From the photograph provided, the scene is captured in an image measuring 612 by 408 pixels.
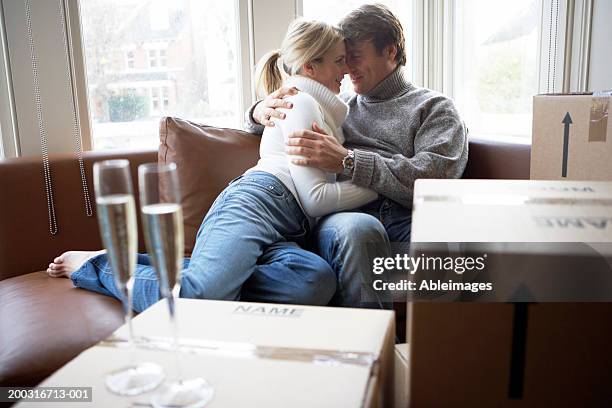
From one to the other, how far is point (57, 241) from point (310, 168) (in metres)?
0.82

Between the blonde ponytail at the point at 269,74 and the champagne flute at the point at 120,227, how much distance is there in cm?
127

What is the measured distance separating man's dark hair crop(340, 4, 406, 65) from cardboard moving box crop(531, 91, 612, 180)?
671mm

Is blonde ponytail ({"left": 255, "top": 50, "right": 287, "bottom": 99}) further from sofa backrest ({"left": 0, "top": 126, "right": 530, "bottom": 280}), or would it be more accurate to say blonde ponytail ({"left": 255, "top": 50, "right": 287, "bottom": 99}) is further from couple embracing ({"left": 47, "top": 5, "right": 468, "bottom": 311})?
sofa backrest ({"left": 0, "top": 126, "right": 530, "bottom": 280})

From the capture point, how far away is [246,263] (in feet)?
4.02

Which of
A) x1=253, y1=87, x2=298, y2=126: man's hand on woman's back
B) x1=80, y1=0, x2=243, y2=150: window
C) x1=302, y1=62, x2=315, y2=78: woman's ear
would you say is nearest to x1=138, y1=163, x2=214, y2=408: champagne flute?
x1=253, y1=87, x2=298, y2=126: man's hand on woman's back

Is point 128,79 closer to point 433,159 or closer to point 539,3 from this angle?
point 433,159

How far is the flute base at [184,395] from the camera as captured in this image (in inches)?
22.8

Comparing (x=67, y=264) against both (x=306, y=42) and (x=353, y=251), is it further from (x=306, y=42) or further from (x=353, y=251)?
(x=306, y=42)

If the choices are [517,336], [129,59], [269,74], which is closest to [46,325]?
[517,336]

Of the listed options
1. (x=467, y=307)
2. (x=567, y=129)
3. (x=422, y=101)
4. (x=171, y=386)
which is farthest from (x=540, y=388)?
(x=422, y=101)

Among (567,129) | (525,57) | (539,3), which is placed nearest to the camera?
(567,129)

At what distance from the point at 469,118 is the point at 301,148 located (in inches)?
49.0

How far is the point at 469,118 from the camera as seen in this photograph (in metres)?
2.42

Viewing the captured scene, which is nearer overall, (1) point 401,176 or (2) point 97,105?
(1) point 401,176
